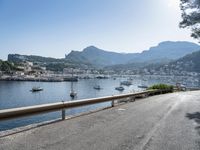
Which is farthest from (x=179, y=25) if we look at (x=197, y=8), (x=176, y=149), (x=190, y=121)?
(x=176, y=149)

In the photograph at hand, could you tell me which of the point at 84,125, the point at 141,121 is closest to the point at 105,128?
the point at 84,125

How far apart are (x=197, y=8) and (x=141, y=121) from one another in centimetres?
1843

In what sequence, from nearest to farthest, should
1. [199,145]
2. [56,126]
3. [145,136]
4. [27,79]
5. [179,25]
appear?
[199,145] → [145,136] → [56,126] → [179,25] → [27,79]

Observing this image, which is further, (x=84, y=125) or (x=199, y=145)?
(x=84, y=125)

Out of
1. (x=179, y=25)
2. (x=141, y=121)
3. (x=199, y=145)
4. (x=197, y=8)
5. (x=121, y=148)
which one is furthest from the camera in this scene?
(x=179, y=25)

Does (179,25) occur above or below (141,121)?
above

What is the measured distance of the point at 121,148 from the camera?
6.73 m

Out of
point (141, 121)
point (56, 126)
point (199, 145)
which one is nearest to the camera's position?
point (199, 145)

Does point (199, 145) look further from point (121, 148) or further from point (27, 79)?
point (27, 79)

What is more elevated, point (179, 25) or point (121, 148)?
point (179, 25)

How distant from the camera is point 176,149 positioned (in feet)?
22.3

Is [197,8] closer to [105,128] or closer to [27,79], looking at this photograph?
[105,128]

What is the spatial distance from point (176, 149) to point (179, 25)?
23146mm

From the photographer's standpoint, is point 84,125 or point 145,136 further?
point 84,125
